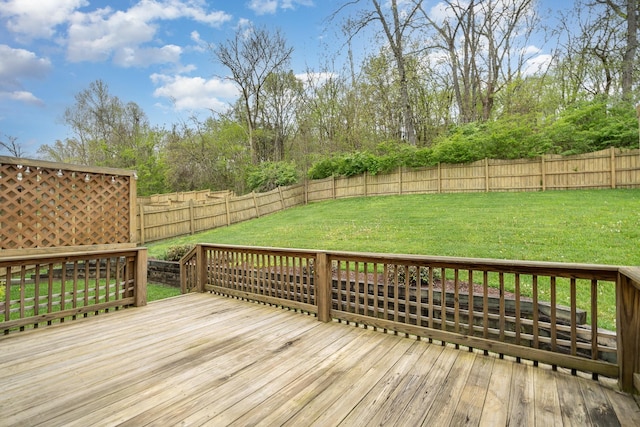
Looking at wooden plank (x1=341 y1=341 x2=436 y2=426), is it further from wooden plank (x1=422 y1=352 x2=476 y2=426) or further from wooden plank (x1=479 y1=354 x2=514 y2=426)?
wooden plank (x1=479 y1=354 x2=514 y2=426)

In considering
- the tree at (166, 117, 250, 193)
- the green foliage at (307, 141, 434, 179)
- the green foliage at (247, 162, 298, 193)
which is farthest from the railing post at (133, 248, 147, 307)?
the tree at (166, 117, 250, 193)

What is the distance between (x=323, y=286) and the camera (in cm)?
336

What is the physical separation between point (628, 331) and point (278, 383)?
2.25 meters

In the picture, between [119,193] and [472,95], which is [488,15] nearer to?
[472,95]

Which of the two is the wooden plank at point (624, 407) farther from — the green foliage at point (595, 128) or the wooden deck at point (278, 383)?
the green foliage at point (595, 128)

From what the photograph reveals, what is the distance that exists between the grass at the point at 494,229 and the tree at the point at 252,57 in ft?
36.1

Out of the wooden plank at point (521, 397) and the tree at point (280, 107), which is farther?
the tree at point (280, 107)

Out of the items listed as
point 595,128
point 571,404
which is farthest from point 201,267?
point 595,128

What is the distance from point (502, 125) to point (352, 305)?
38.4 feet

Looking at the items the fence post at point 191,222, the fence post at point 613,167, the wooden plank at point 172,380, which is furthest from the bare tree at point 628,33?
the fence post at point 191,222

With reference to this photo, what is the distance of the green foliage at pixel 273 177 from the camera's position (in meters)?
15.5

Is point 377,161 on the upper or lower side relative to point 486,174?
upper

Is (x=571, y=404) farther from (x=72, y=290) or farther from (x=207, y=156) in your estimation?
(x=207, y=156)

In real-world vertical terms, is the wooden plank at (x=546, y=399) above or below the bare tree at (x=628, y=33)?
below
